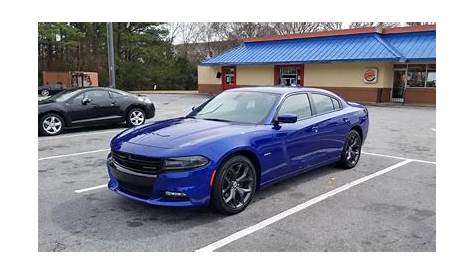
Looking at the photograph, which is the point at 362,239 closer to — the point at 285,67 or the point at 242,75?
the point at 285,67

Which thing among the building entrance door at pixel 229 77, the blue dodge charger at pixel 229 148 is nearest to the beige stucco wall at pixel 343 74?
the building entrance door at pixel 229 77

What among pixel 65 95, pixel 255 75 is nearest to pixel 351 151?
pixel 65 95

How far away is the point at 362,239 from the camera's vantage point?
4055mm

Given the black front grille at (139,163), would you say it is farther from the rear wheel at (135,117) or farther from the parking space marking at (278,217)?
the rear wheel at (135,117)

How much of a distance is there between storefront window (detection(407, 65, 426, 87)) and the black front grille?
21.8 meters

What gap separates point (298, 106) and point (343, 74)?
20.3m

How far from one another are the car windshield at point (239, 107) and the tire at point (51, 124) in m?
6.28

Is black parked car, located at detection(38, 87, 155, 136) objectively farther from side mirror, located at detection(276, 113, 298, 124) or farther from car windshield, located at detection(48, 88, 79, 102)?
side mirror, located at detection(276, 113, 298, 124)

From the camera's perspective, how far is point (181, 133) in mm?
4785

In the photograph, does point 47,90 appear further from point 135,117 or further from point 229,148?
point 229,148

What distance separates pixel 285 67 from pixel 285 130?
2342cm

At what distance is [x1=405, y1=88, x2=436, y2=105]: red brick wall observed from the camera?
2245cm

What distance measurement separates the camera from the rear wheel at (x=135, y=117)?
12.5 metres

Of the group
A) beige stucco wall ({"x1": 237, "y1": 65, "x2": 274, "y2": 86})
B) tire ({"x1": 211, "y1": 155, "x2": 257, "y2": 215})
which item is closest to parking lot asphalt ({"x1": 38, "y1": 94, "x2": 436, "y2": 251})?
tire ({"x1": 211, "y1": 155, "x2": 257, "y2": 215})
